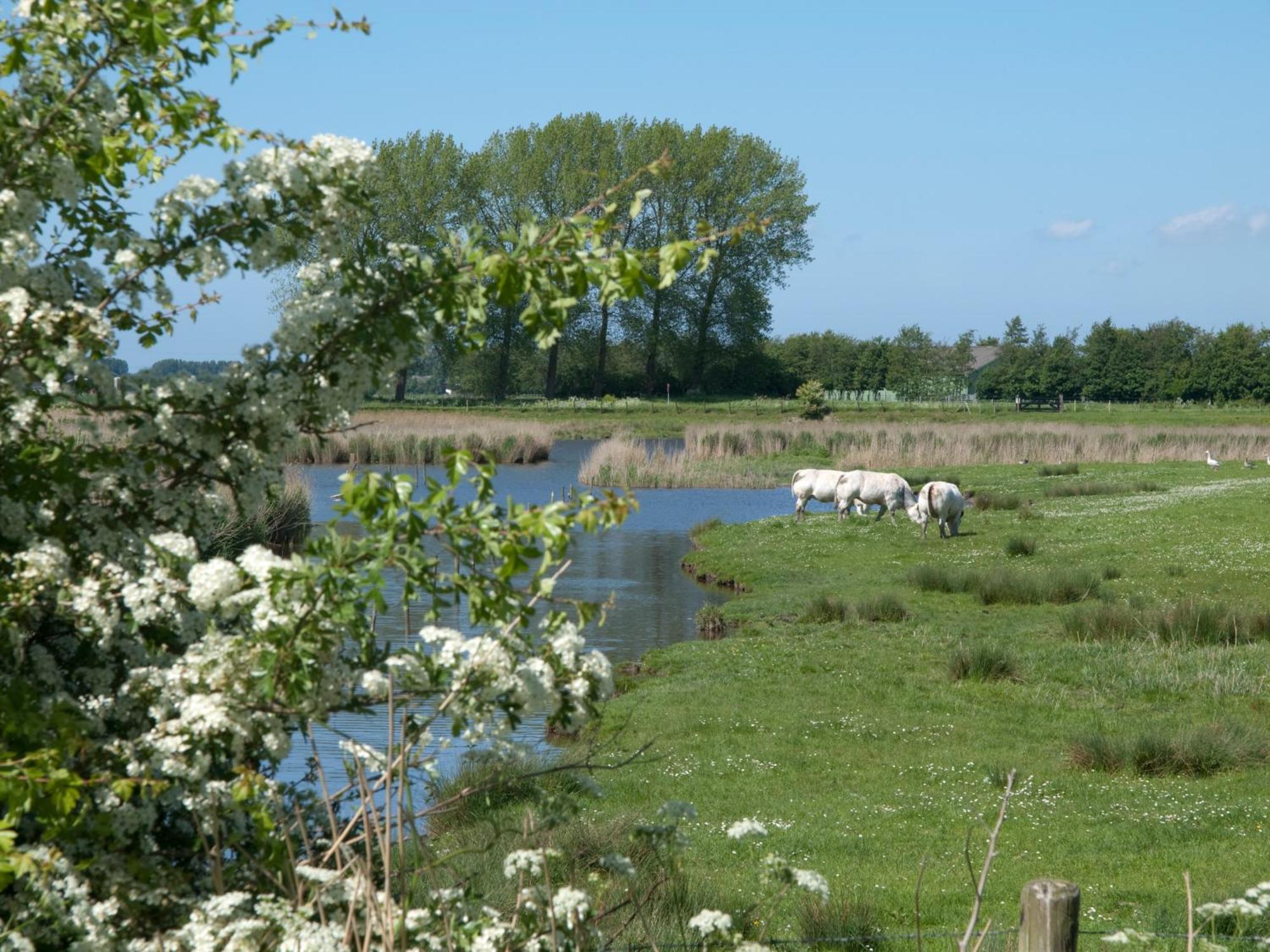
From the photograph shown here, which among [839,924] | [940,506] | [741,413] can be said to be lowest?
[839,924]

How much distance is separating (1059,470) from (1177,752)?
109ft

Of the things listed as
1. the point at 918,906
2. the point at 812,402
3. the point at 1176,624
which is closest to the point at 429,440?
the point at 812,402

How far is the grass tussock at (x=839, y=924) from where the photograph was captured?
8.00 metres

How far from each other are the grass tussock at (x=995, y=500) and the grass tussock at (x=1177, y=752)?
2305 centimetres

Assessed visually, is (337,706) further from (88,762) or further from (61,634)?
(61,634)

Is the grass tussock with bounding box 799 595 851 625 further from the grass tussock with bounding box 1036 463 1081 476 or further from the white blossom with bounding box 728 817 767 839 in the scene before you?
the grass tussock with bounding box 1036 463 1081 476

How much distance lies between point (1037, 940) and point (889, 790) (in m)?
8.21

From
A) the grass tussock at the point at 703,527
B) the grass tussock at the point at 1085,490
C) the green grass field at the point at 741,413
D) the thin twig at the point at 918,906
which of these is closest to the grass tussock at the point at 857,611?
the grass tussock at the point at 703,527

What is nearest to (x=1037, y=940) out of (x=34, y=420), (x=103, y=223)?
(x=34, y=420)

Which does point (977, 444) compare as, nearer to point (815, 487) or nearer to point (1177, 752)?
point (815, 487)

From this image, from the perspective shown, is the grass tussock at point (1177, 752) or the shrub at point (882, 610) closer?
the grass tussock at point (1177, 752)

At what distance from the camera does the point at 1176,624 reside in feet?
61.1

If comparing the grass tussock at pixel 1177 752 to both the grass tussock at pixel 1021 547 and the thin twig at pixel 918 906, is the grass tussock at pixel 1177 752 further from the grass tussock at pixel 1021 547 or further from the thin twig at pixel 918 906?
the grass tussock at pixel 1021 547

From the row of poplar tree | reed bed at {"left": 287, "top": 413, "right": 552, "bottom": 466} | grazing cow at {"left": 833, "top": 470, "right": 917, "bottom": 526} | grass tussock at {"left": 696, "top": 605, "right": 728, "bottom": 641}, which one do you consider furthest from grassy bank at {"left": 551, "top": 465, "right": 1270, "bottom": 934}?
the row of poplar tree
